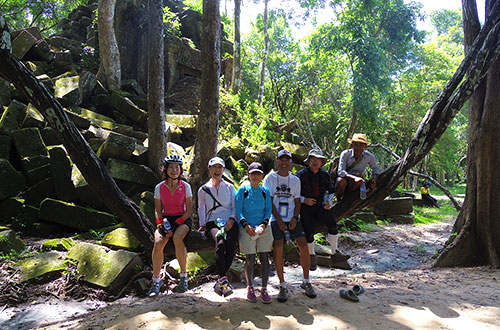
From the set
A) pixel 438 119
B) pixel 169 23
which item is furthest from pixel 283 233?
pixel 169 23

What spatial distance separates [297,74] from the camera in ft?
64.6

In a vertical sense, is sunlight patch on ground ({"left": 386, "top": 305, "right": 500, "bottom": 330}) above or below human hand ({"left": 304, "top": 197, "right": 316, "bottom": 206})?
below

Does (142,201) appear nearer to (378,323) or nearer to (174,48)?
(378,323)

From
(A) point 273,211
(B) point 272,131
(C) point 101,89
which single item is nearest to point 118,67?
(C) point 101,89

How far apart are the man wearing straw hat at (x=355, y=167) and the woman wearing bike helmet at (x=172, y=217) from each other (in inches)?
90.0

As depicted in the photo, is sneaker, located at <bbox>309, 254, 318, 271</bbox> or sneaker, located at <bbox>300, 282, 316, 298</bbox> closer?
sneaker, located at <bbox>300, 282, 316, 298</bbox>

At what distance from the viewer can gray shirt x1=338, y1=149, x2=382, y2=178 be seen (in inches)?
181

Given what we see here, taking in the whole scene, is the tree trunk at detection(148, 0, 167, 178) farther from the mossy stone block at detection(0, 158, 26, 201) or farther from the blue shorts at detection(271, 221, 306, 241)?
the blue shorts at detection(271, 221, 306, 241)

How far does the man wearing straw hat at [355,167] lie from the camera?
4543 mm

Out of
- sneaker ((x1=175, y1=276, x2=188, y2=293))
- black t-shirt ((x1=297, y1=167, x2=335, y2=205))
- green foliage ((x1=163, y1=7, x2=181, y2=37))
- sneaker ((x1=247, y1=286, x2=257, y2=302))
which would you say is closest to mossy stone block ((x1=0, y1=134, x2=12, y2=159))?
sneaker ((x1=175, y1=276, x2=188, y2=293))

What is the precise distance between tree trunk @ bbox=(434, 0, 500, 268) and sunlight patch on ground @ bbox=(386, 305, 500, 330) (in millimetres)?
2403

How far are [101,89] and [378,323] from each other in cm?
1051

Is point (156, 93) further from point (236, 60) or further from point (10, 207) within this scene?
point (236, 60)

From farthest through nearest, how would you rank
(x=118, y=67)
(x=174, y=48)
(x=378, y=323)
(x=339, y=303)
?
(x=174, y=48) < (x=118, y=67) < (x=339, y=303) < (x=378, y=323)
